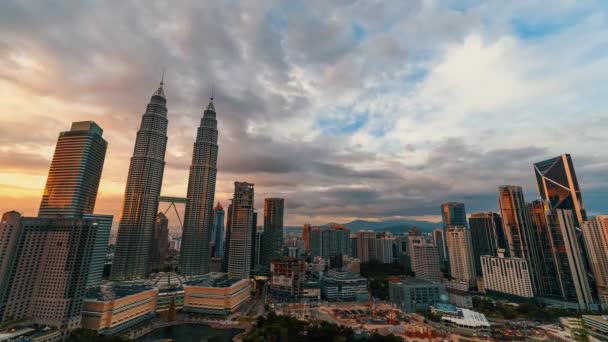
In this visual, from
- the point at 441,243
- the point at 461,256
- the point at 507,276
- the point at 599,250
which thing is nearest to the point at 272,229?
the point at 461,256

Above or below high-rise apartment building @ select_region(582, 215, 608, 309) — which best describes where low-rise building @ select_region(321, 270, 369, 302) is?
below

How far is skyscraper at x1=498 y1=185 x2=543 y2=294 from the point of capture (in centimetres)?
9812

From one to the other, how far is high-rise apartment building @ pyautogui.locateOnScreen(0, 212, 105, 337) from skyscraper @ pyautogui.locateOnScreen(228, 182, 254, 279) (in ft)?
180

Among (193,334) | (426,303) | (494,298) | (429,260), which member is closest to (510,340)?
(426,303)

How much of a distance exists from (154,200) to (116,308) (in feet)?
192

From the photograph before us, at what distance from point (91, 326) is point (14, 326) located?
477 inches

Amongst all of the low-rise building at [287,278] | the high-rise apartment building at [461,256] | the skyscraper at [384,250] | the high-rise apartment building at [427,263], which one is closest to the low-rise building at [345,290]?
the low-rise building at [287,278]

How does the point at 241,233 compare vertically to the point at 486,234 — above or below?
below

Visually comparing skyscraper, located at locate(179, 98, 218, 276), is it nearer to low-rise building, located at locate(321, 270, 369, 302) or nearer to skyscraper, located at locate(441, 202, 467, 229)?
low-rise building, located at locate(321, 270, 369, 302)

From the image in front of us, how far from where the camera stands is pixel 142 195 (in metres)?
108

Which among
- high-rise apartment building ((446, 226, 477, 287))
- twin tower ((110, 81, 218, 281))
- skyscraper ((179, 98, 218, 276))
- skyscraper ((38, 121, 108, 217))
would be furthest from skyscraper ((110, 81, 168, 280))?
high-rise apartment building ((446, 226, 477, 287))

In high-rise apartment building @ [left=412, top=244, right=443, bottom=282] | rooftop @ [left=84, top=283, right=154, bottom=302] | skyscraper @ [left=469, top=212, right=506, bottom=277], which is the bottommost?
rooftop @ [left=84, top=283, right=154, bottom=302]

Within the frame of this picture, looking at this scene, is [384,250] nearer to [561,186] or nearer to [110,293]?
[561,186]

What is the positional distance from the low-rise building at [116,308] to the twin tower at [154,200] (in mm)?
31769
